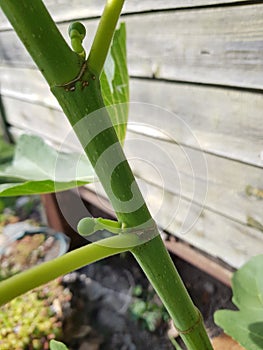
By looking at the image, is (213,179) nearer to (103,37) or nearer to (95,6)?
(95,6)

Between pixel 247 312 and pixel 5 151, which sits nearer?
pixel 247 312

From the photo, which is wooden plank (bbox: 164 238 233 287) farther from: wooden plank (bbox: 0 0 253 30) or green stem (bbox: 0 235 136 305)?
green stem (bbox: 0 235 136 305)

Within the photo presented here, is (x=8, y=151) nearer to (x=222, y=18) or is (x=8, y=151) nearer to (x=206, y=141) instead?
(x=206, y=141)

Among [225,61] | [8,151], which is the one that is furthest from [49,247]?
[225,61]

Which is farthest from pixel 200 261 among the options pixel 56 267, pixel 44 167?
pixel 56 267

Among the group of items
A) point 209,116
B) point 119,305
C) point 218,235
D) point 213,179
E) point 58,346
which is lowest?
point 119,305
